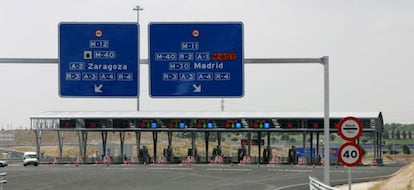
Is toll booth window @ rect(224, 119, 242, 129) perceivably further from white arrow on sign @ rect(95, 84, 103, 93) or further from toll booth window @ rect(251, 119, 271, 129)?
white arrow on sign @ rect(95, 84, 103, 93)

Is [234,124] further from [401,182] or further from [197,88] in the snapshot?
[197,88]

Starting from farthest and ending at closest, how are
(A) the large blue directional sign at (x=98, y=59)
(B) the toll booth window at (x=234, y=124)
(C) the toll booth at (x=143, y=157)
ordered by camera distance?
(C) the toll booth at (x=143, y=157), (B) the toll booth window at (x=234, y=124), (A) the large blue directional sign at (x=98, y=59)

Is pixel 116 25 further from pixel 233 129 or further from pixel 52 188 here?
pixel 233 129

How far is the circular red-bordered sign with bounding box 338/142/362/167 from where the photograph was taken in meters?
18.9

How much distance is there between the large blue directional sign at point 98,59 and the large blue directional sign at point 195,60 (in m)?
0.68

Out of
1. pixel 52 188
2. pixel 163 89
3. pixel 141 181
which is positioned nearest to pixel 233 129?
pixel 141 181

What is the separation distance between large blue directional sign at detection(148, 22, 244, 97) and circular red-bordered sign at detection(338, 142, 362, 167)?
4.98 m

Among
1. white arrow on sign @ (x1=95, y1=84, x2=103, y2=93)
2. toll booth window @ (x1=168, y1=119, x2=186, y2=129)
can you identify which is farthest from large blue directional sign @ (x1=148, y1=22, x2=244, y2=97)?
toll booth window @ (x1=168, y1=119, x2=186, y2=129)

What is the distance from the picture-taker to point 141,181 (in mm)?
35469

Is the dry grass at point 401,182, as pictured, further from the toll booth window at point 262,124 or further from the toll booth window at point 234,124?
the toll booth window at point 234,124

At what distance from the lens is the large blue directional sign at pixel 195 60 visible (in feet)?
75.7

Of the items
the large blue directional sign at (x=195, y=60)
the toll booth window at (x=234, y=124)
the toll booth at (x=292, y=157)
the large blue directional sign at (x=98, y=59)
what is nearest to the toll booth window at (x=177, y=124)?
the toll booth window at (x=234, y=124)

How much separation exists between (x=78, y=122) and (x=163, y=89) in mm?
38347

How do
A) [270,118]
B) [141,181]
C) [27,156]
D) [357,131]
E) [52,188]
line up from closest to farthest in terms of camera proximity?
[357,131]
[52,188]
[141,181]
[270,118]
[27,156]
